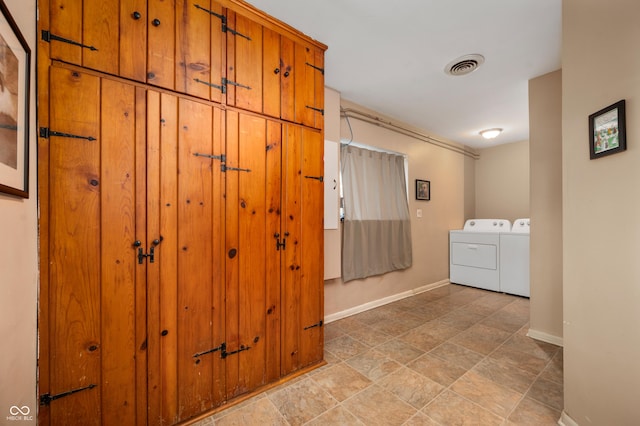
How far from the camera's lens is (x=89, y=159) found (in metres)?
1.15

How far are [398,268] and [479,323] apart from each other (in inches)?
42.7

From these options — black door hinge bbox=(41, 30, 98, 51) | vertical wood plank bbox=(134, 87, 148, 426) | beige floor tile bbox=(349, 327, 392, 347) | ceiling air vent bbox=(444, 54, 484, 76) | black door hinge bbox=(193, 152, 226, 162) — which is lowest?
beige floor tile bbox=(349, 327, 392, 347)

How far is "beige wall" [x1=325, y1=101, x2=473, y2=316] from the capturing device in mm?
2984

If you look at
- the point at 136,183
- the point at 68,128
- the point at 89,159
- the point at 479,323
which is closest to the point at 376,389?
the point at 479,323

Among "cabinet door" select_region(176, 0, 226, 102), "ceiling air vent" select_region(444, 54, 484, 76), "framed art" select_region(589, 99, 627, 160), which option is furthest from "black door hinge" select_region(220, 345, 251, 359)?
"ceiling air vent" select_region(444, 54, 484, 76)

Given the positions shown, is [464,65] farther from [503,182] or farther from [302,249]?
[503,182]

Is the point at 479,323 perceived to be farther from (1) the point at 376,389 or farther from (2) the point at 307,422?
(2) the point at 307,422

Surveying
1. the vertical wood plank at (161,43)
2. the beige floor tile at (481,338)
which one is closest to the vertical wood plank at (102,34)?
the vertical wood plank at (161,43)

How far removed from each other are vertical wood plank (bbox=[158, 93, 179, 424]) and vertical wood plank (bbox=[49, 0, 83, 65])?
350 mm

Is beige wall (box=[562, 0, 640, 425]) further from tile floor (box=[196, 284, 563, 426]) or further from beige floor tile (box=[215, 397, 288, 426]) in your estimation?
beige floor tile (box=[215, 397, 288, 426])

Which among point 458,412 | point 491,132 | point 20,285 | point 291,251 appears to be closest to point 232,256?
point 291,251

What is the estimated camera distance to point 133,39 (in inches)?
48.8

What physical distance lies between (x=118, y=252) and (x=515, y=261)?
14.5ft

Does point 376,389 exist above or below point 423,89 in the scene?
below
